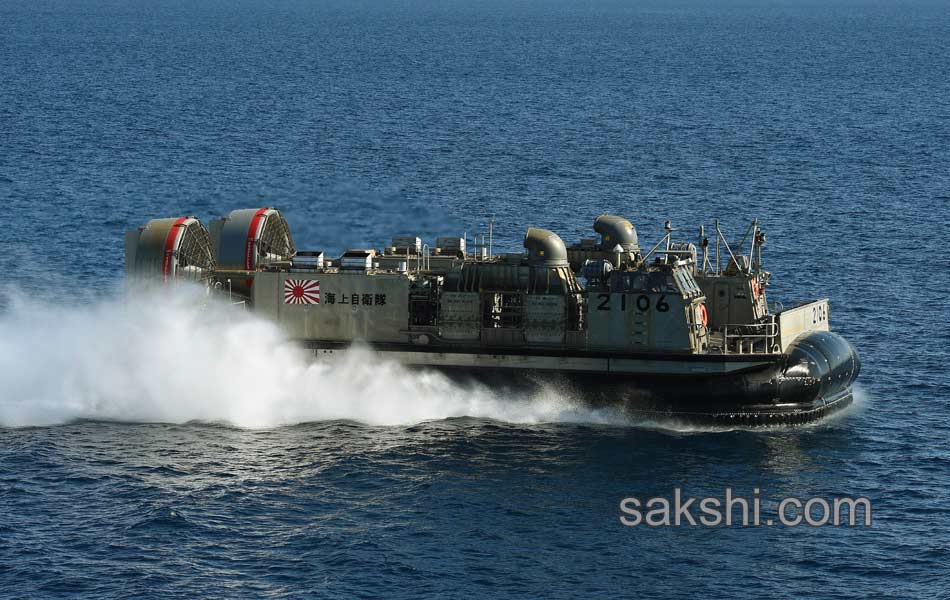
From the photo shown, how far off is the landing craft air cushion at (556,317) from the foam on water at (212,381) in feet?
2.81

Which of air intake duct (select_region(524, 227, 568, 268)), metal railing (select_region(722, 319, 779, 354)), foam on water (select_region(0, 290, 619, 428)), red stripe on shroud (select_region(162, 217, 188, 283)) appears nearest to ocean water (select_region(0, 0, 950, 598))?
foam on water (select_region(0, 290, 619, 428))

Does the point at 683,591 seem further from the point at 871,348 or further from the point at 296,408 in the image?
the point at 871,348

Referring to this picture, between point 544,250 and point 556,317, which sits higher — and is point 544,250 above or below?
above

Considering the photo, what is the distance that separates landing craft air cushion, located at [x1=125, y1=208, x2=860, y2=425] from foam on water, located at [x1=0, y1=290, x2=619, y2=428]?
0.86m

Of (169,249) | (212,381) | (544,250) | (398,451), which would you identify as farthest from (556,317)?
(169,249)

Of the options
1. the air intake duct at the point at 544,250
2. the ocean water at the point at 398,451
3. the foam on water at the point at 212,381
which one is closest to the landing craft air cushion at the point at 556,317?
the air intake duct at the point at 544,250

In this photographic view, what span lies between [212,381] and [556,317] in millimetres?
14247

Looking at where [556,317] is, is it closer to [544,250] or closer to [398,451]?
[544,250]

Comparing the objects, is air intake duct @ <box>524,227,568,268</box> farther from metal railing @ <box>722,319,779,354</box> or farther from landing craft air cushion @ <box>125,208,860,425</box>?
metal railing @ <box>722,319,779,354</box>

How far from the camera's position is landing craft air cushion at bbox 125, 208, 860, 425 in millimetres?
62000

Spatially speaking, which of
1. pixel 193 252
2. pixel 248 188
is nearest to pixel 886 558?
pixel 193 252

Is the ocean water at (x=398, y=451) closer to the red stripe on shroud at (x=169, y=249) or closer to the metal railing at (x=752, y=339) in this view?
the red stripe on shroud at (x=169, y=249)

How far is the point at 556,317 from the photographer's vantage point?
63.0m

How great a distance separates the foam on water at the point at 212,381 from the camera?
62500 millimetres
